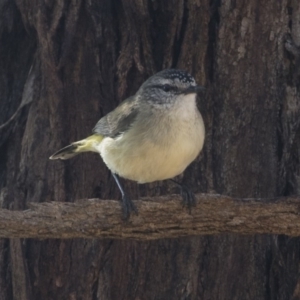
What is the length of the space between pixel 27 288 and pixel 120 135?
1.27 meters

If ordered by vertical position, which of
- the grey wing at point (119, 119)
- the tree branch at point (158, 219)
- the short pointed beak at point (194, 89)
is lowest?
the tree branch at point (158, 219)

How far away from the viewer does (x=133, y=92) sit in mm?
6648

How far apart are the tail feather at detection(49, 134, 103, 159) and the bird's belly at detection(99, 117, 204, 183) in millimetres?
392

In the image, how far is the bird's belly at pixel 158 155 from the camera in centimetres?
589

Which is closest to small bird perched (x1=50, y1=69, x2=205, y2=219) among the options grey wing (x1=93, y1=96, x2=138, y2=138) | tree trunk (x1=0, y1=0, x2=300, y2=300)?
grey wing (x1=93, y1=96, x2=138, y2=138)

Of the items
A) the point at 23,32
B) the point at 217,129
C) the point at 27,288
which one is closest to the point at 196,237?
the point at 217,129

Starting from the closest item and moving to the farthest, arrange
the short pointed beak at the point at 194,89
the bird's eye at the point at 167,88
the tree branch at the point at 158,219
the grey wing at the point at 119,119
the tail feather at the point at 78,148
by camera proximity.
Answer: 1. the tree branch at the point at 158,219
2. the short pointed beak at the point at 194,89
3. the bird's eye at the point at 167,88
4. the grey wing at the point at 119,119
5. the tail feather at the point at 78,148

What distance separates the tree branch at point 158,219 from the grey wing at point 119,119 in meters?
0.84

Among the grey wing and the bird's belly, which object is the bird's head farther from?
the bird's belly

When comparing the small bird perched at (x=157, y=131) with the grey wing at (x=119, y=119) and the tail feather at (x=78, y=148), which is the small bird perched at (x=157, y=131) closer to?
the grey wing at (x=119, y=119)

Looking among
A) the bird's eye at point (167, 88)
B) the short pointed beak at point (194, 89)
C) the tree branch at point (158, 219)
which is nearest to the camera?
the tree branch at point (158, 219)

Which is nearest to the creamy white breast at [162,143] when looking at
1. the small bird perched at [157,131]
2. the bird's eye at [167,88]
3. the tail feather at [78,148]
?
the small bird perched at [157,131]

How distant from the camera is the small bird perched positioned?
5.91m

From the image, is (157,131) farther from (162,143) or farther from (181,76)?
(181,76)
